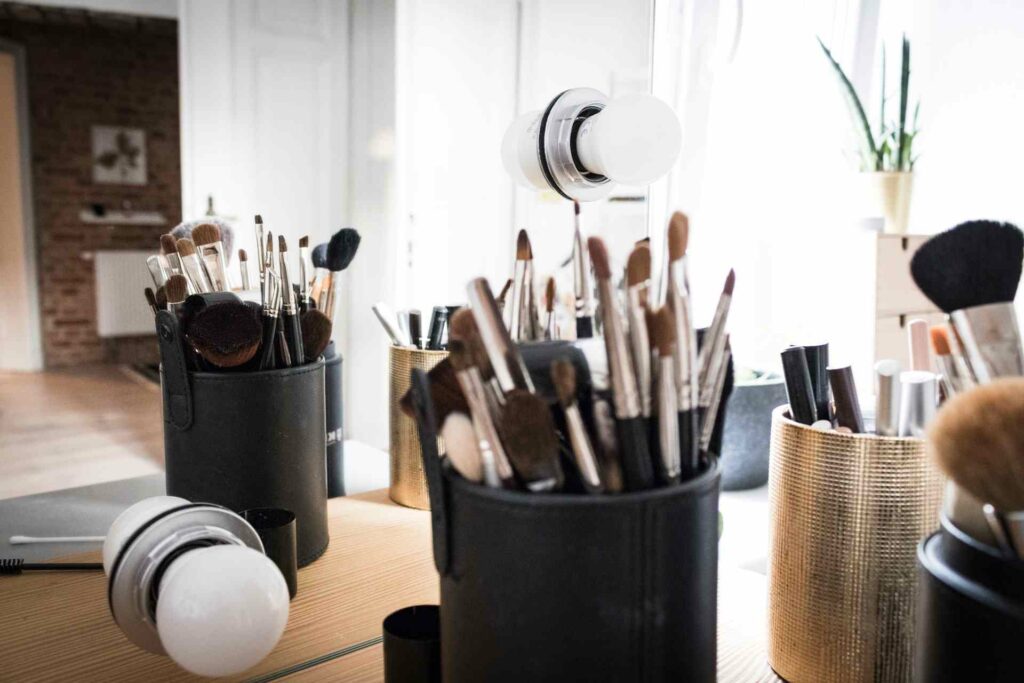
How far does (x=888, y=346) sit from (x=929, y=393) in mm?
819

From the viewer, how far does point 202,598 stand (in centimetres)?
45

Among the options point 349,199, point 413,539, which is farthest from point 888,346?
point 349,199

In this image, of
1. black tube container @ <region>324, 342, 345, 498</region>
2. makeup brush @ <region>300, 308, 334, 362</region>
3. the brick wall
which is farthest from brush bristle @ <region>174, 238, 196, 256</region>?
the brick wall

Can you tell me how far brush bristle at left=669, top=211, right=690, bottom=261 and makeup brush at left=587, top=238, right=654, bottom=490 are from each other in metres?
0.05

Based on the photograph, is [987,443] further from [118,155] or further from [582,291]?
[118,155]

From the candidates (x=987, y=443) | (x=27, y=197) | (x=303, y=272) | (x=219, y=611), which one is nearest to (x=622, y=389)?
(x=987, y=443)

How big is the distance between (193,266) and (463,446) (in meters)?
0.41

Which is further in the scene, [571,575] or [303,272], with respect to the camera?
[303,272]

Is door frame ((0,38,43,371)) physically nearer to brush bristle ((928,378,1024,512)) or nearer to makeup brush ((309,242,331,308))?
makeup brush ((309,242,331,308))

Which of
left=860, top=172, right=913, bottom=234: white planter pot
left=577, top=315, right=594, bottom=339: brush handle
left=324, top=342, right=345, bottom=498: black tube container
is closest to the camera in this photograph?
left=577, top=315, right=594, bottom=339: brush handle

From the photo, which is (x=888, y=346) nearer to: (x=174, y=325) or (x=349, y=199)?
(x=174, y=325)

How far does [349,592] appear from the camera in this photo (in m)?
0.67

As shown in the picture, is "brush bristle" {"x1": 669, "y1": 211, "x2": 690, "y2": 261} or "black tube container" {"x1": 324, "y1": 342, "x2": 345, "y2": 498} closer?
"brush bristle" {"x1": 669, "y1": 211, "x2": 690, "y2": 261}

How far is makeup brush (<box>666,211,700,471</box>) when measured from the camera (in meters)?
0.40
